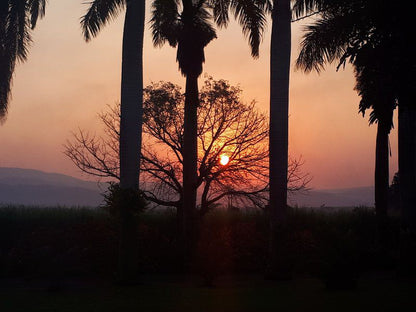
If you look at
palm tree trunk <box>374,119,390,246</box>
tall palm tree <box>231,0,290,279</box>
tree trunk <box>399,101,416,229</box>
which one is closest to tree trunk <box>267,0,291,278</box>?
tall palm tree <box>231,0,290,279</box>

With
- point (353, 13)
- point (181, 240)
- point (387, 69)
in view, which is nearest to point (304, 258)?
point (181, 240)

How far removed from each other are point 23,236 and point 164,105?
30.7 feet

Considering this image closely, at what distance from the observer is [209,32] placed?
2867 cm

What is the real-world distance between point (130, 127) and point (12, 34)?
37.6 ft

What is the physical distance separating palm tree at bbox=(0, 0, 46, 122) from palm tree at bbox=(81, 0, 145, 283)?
27.1ft

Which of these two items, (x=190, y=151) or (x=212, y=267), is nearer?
(x=212, y=267)

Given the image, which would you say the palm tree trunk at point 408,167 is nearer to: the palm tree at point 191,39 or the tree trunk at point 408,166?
the tree trunk at point 408,166

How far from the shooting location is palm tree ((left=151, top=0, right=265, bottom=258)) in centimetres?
2598

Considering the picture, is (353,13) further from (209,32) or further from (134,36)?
(209,32)

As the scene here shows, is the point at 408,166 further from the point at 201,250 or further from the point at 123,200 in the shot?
the point at 123,200

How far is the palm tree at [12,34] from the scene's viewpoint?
28516mm

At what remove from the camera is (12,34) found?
2923cm

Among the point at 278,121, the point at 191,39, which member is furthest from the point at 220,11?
the point at 278,121

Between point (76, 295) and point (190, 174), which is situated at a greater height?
point (190, 174)
